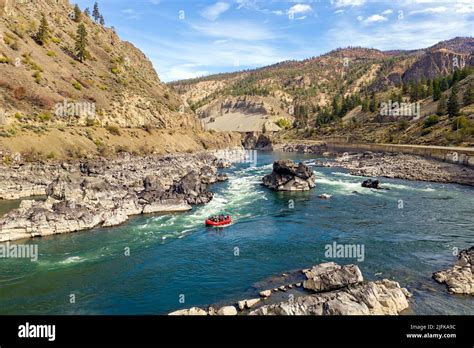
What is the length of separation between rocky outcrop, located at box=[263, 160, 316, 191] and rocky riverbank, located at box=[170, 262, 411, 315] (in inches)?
1419

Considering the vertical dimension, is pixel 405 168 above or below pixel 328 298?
above

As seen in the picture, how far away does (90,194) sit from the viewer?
46.7m

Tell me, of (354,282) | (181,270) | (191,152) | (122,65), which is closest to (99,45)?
(122,65)

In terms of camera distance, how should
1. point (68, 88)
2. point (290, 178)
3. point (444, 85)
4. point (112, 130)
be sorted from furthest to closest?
point (444, 85)
point (68, 88)
point (112, 130)
point (290, 178)

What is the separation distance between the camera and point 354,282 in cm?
2556

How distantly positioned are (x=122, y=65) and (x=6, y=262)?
99285 mm

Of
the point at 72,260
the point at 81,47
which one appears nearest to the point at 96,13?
the point at 81,47

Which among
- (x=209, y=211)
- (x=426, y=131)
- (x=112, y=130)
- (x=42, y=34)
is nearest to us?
(x=209, y=211)

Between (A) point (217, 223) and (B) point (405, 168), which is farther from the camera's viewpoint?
(B) point (405, 168)

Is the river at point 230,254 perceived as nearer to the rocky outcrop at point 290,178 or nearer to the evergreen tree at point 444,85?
the rocky outcrop at point 290,178

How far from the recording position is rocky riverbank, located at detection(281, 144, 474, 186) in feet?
220

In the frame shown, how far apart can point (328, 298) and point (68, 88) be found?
85.0 m

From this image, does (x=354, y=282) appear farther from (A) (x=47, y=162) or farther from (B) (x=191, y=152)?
(B) (x=191, y=152)

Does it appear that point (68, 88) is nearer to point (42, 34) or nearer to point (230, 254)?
point (42, 34)
